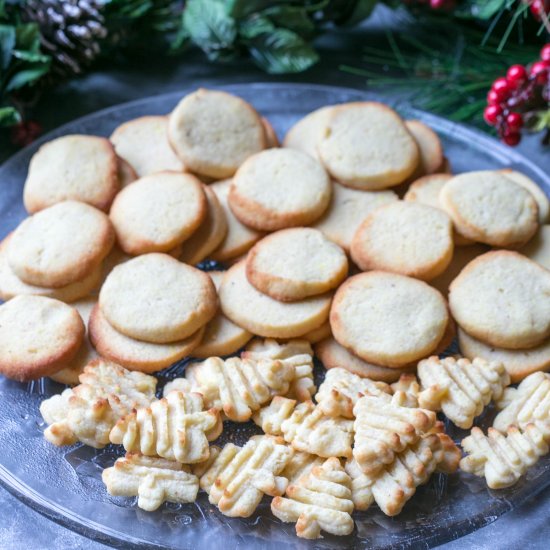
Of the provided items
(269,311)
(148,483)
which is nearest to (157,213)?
(269,311)

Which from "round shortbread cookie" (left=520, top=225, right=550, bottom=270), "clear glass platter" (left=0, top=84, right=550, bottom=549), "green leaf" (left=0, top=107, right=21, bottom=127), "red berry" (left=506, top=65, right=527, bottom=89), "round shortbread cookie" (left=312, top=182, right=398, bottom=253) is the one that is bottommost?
"clear glass platter" (left=0, top=84, right=550, bottom=549)

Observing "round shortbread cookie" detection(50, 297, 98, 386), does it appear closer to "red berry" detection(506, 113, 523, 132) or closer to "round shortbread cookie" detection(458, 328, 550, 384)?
"round shortbread cookie" detection(458, 328, 550, 384)

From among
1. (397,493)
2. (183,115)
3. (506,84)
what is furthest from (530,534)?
(183,115)

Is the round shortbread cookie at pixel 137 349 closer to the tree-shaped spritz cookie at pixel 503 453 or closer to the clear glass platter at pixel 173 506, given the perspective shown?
the clear glass platter at pixel 173 506

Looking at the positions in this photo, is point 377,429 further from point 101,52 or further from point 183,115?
point 101,52

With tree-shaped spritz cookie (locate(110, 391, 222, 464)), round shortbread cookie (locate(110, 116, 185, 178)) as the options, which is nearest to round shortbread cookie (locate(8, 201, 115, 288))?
round shortbread cookie (locate(110, 116, 185, 178))

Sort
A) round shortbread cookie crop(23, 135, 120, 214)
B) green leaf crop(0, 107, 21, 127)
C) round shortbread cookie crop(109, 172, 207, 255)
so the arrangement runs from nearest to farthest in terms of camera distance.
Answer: round shortbread cookie crop(109, 172, 207, 255) < round shortbread cookie crop(23, 135, 120, 214) < green leaf crop(0, 107, 21, 127)

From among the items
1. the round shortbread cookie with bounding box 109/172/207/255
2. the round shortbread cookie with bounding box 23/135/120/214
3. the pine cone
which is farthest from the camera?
the pine cone

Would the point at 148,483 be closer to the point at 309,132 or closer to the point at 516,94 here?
the point at 309,132
